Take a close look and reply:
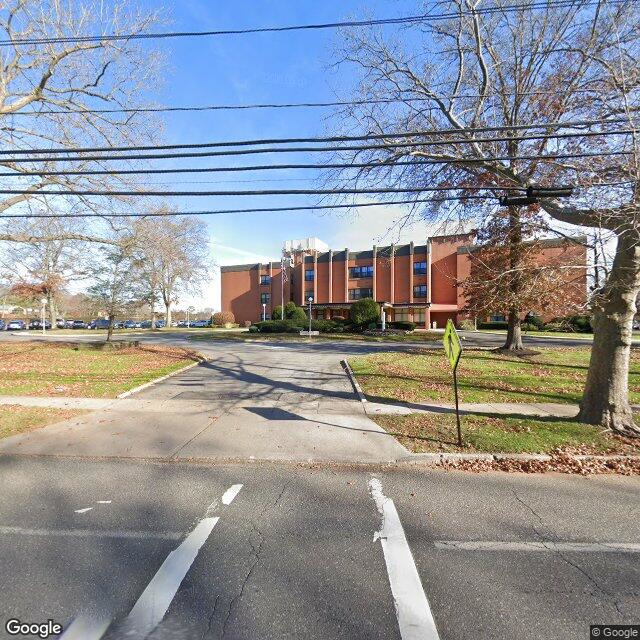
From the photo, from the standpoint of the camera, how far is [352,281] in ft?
153

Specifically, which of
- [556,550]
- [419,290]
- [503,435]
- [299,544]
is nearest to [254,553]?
[299,544]

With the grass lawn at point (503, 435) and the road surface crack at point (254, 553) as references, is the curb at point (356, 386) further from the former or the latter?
the road surface crack at point (254, 553)

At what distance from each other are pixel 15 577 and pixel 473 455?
16.9ft

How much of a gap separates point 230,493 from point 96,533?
1319mm

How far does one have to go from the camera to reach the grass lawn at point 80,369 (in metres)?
9.22

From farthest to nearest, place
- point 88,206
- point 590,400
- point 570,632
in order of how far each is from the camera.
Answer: point 88,206 → point 590,400 → point 570,632

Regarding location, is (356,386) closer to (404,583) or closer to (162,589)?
(404,583)

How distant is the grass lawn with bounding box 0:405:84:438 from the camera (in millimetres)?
6160

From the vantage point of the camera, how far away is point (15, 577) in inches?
104

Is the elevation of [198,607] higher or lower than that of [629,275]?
lower

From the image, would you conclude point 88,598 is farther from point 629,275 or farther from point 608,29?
point 608,29

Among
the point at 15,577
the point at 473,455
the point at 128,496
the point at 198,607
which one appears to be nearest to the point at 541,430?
the point at 473,455

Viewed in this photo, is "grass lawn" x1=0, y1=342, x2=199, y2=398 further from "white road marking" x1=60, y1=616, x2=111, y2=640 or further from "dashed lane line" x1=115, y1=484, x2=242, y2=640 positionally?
"white road marking" x1=60, y1=616, x2=111, y2=640

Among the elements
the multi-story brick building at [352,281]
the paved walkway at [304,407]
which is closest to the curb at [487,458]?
the paved walkway at [304,407]
